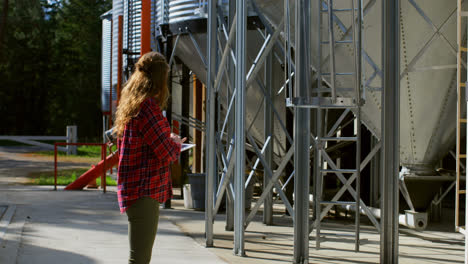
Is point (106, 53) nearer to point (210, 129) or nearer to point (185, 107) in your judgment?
point (185, 107)

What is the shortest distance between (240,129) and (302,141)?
1083 millimetres

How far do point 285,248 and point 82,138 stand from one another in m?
43.6

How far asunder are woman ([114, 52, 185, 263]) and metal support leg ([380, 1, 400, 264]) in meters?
2.72

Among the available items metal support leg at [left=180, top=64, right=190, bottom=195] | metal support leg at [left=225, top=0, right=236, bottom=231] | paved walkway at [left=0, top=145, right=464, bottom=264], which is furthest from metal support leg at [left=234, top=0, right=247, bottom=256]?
metal support leg at [left=180, top=64, right=190, bottom=195]

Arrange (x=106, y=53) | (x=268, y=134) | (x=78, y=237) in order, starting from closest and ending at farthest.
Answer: (x=78, y=237), (x=268, y=134), (x=106, y=53)

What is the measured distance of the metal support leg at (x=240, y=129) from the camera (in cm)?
715

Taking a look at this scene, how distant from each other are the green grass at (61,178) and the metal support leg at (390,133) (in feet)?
38.0

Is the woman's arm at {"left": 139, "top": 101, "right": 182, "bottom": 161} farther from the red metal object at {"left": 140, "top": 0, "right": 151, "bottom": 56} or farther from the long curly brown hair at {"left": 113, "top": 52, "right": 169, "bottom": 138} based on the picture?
the red metal object at {"left": 140, "top": 0, "right": 151, "bottom": 56}

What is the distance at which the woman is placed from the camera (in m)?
4.24

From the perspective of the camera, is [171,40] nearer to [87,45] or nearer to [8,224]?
[8,224]

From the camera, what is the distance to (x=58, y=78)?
168 feet

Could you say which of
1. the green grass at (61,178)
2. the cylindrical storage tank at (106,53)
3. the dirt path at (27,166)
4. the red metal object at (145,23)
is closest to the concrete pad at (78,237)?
the red metal object at (145,23)

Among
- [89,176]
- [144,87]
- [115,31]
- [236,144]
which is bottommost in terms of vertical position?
[89,176]

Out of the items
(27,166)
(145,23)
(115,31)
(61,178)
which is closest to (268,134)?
(145,23)
